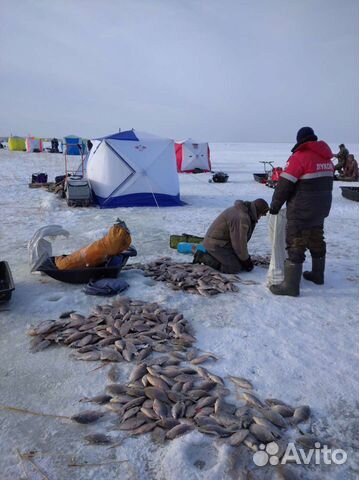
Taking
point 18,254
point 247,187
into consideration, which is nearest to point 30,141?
point 247,187

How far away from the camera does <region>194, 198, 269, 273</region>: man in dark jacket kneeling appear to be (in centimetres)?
545

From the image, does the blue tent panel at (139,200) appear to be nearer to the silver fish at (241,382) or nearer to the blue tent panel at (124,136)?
the blue tent panel at (124,136)

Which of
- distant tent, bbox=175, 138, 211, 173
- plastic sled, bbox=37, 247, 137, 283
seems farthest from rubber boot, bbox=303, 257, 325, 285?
distant tent, bbox=175, 138, 211, 173

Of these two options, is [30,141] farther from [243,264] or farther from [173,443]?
[173,443]

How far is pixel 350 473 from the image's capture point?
7.52 ft

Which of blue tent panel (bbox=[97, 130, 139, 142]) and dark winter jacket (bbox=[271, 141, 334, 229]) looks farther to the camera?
blue tent panel (bbox=[97, 130, 139, 142])

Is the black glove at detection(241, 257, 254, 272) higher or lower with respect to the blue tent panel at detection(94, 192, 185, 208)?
lower

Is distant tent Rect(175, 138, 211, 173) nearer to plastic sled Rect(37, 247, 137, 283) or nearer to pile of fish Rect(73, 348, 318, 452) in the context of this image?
plastic sled Rect(37, 247, 137, 283)

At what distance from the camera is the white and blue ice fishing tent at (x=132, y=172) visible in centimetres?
1162

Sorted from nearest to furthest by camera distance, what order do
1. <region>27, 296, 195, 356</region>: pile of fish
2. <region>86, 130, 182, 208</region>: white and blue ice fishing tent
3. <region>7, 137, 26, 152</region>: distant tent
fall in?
<region>27, 296, 195, 356</region>: pile of fish, <region>86, 130, 182, 208</region>: white and blue ice fishing tent, <region>7, 137, 26, 152</region>: distant tent

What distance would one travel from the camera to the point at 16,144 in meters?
47.0

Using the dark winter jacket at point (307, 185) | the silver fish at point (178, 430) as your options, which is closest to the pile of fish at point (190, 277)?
the dark winter jacket at point (307, 185)

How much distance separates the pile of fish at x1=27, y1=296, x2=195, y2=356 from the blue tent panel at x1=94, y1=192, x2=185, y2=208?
7.74 meters

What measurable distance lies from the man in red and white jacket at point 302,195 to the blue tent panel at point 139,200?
7362mm
